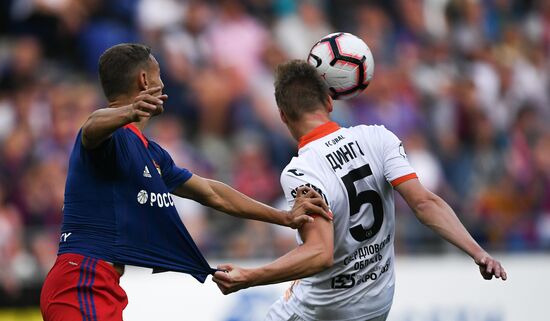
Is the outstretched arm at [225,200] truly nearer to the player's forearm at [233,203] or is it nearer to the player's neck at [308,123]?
the player's forearm at [233,203]

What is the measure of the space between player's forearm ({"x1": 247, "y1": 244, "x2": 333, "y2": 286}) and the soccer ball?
1493 millimetres

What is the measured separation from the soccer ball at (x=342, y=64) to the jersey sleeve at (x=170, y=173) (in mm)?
1226

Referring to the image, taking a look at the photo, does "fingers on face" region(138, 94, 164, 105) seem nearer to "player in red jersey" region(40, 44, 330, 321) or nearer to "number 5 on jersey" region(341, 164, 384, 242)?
"player in red jersey" region(40, 44, 330, 321)

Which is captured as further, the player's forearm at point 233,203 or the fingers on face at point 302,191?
the player's forearm at point 233,203

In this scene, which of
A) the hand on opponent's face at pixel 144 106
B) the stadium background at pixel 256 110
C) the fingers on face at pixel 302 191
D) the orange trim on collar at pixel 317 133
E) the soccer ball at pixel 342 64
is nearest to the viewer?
the hand on opponent's face at pixel 144 106

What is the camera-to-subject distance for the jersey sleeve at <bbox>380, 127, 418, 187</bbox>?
6453mm

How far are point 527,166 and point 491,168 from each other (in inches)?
22.2

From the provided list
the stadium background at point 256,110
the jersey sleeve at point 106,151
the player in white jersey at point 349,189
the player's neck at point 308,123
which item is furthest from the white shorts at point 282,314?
the stadium background at point 256,110

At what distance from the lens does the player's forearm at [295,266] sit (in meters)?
6.04

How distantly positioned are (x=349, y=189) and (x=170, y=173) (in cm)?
118

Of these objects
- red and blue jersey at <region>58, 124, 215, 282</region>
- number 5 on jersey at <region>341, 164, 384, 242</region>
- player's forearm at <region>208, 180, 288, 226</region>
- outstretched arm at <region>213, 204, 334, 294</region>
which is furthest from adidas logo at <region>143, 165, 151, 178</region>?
number 5 on jersey at <region>341, 164, 384, 242</region>

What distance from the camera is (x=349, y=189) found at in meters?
6.55

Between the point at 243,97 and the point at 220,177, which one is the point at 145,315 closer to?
the point at 220,177

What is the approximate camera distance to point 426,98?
15156 millimetres
